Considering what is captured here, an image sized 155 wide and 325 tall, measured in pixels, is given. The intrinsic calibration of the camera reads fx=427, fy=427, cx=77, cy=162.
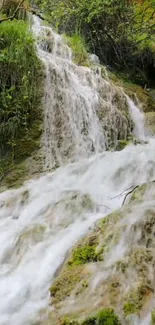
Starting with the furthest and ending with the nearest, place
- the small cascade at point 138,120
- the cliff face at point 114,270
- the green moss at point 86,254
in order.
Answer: the small cascade at point 138,120 < the green moss at point 86,254 < the cliff face at point 114,270

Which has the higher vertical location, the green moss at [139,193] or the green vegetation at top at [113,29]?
the green vegetation at top at [113,29]

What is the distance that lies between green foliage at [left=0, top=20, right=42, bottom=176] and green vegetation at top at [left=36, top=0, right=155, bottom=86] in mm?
2872

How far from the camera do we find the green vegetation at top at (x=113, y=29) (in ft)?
32.4

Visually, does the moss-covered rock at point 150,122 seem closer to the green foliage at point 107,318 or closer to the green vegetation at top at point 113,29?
the green vegetation at top at point 113,29

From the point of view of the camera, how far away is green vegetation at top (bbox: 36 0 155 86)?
9.87 meters

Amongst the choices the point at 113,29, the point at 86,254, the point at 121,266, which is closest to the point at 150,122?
the point at 113,29

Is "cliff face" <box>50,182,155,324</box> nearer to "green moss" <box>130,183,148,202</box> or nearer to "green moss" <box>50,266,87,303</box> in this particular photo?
"green moss" <box>50,266,87,303</box>

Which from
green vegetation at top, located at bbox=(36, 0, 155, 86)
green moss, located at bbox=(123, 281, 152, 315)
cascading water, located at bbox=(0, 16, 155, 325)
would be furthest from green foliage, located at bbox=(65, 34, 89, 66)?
green moss, located at bbox=(123, 281, 152, 315)

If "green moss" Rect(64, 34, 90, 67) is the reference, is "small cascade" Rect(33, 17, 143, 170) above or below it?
below

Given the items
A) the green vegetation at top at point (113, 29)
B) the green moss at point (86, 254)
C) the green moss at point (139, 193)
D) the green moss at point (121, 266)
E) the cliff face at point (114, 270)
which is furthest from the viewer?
the green vegetation at top at point (113, 29)

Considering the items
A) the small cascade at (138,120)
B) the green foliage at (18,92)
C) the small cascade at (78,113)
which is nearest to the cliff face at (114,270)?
the small cascade at (78,113)

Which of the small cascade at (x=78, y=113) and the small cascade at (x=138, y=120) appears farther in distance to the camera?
the small cascade at (x=138, y=120)

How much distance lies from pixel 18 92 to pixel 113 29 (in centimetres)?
441

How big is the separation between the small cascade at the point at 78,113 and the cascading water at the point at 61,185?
2cm
